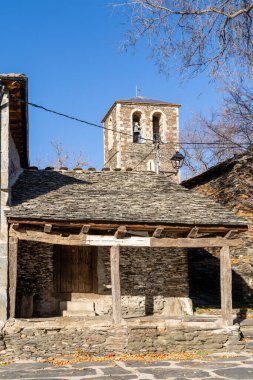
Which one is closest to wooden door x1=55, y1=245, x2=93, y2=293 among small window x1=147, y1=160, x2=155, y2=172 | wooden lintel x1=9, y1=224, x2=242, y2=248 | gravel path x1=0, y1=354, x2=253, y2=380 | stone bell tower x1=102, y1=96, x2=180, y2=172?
wooden lintel x1=9, y1=224, x2=242, y2=248

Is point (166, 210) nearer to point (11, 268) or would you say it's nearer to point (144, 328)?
point (144, 328)

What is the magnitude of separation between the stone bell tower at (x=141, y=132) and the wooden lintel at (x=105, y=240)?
1758 centimetres

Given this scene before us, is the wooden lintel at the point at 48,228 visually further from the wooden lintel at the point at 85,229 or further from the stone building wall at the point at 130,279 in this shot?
the stone building wall at the point at 130,279

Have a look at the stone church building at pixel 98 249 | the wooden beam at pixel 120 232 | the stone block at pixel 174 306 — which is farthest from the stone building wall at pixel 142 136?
the wooden beam at pixel 120 232

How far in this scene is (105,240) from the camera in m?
11.1

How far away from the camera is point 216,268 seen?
17.7 m

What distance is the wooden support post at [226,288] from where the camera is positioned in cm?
1134

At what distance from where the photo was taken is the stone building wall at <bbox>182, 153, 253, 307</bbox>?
Result: 1647 centimetres

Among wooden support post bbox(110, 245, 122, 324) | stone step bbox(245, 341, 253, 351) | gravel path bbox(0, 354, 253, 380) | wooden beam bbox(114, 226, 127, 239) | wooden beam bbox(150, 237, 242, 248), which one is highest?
wooden beam bbox(114, 226, 127, 239)

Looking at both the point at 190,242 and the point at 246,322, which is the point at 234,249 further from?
the point at 190,242

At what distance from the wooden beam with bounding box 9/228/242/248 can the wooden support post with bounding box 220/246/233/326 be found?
11.8 inches

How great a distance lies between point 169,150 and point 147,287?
1850cm

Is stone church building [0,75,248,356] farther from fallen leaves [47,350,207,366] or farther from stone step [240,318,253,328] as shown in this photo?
stone step [240,318,253,328]

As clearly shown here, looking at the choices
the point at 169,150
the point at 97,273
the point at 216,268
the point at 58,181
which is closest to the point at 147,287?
the point at 97,273
